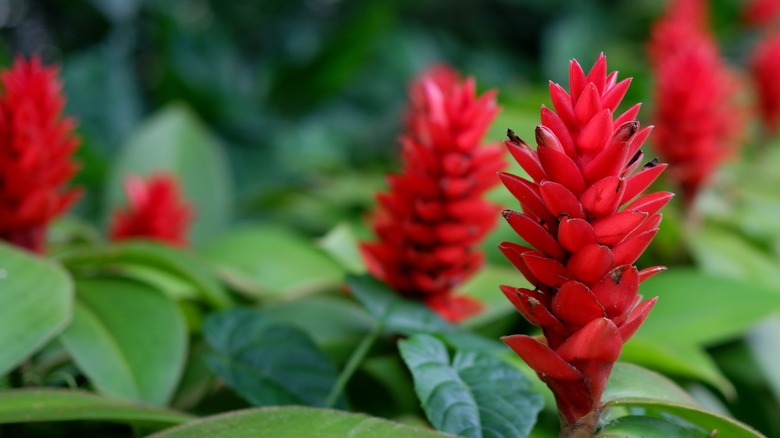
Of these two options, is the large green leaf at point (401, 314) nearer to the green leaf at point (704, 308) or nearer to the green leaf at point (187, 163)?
the green leaf at point (704, 308)

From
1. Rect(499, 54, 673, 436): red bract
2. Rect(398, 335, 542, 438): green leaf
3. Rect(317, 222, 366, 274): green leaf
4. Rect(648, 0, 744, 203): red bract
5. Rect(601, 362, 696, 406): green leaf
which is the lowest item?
Rect(317, 222, 366, 274): green leaf

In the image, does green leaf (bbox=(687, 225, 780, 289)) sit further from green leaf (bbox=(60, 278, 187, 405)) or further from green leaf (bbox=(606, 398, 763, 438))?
green leaf (bbox=(60, 278, 187, 405))

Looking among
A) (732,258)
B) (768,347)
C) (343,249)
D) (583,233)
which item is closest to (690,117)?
(732,258)

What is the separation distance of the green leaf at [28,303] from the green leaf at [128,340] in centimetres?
5

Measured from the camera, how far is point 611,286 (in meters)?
0.45

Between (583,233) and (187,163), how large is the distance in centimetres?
119

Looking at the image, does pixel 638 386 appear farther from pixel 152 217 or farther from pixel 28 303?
pixel 152 217

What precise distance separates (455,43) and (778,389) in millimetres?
2496

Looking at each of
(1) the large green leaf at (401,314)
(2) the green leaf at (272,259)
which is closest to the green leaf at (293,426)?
(1) the large green leaf at (401,314)

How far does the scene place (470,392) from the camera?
0.52m

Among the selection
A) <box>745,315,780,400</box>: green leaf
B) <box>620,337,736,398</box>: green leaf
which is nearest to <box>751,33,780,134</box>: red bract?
<box>745,315,780,400</box>: green leaf

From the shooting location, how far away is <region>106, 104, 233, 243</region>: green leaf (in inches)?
57.5

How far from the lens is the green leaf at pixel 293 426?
1.42ft

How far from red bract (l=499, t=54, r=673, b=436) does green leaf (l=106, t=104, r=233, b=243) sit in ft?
3.54
